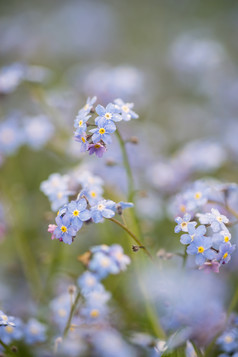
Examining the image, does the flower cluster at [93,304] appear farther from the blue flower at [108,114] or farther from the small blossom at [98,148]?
the blue flower at [108,114]

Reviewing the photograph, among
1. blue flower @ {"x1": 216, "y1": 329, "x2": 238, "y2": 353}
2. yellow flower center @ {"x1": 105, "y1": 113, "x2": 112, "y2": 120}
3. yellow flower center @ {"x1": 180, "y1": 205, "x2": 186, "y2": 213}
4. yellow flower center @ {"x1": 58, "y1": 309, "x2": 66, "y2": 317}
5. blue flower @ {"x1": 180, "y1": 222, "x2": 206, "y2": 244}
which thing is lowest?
blue flower @ {"x1": 216, "y1": 329, "x2": 238, "y2": 353}

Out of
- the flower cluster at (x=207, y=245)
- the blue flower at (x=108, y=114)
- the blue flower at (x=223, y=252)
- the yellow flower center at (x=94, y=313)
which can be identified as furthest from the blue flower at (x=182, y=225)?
the yellow flower center at (x=94, y=313)

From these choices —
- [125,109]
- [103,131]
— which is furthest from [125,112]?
[103,131]

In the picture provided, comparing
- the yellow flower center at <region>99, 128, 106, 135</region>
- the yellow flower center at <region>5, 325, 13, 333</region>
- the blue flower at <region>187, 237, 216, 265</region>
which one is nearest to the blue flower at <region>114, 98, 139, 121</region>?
the yellow flower center at <region>99, 128, 106, 135</region>

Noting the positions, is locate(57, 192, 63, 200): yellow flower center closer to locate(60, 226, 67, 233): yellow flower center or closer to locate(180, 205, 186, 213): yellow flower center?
locate(60, 226, 67, 233): yellow flower center

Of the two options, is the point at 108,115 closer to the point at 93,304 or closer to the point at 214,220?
the point at 214,220

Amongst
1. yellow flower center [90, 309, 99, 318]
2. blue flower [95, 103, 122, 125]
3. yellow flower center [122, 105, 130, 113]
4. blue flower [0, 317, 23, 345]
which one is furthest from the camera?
yellow flower center [90, 309, 99, 318]

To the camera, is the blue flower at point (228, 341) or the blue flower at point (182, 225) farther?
the blue flower at point (228, 341)
